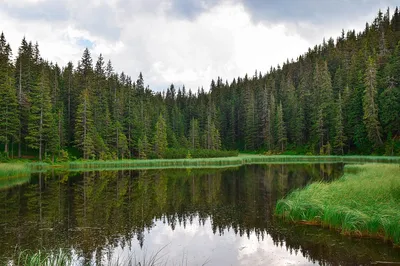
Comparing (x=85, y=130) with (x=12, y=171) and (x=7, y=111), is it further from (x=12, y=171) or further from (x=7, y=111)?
(x=12, y=171)

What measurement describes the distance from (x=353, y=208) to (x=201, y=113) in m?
98.7

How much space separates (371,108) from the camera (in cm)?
5953

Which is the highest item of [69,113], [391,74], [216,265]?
[391,74]

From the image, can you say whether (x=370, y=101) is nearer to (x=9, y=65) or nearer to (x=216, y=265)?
(x=216, y=265)

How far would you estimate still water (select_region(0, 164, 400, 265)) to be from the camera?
10797 mm

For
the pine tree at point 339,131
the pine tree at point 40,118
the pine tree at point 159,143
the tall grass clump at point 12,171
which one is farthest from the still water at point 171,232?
the pine tree at point 339,131

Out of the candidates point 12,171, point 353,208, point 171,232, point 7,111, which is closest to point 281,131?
point 7,111

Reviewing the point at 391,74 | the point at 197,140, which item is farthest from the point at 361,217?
the point at 197,140

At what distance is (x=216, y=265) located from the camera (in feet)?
34.0

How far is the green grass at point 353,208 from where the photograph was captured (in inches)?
462

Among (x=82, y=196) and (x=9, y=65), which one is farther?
(x=9, y=65)

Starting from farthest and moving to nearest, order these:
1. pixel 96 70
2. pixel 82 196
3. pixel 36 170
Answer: pixel 96 70 → pixel 36 170 → pixel 82 196

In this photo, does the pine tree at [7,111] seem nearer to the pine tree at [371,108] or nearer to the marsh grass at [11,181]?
the marsh grass at [11,181]

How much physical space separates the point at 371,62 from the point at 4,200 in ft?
206
